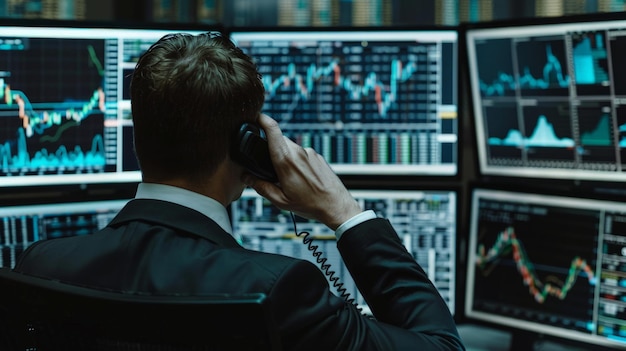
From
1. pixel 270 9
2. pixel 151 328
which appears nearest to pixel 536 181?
pixel 151 328

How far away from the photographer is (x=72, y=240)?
1.06m

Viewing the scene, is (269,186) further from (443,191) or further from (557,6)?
(557,6)

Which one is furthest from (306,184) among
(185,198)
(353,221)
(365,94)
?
(365,94)

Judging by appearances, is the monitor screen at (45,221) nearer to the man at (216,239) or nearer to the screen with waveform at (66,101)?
the screen with waveform at (66,101)

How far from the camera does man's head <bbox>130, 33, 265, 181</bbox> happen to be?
103 cm

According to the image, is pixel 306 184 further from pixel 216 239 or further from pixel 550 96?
pixel 550 96

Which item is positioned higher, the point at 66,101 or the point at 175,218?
the point at 66,101

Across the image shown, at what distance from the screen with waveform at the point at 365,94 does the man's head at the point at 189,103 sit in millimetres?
720

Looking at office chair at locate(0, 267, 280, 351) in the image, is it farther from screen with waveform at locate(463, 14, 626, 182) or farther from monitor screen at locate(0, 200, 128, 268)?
screen with waveform at locate(463, 14, 626, 182)

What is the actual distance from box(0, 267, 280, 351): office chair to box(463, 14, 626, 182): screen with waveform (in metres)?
1.11

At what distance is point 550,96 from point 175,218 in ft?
3.33

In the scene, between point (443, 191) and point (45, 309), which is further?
point (443, 191)

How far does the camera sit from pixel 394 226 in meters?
1.82

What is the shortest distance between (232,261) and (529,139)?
103cm
